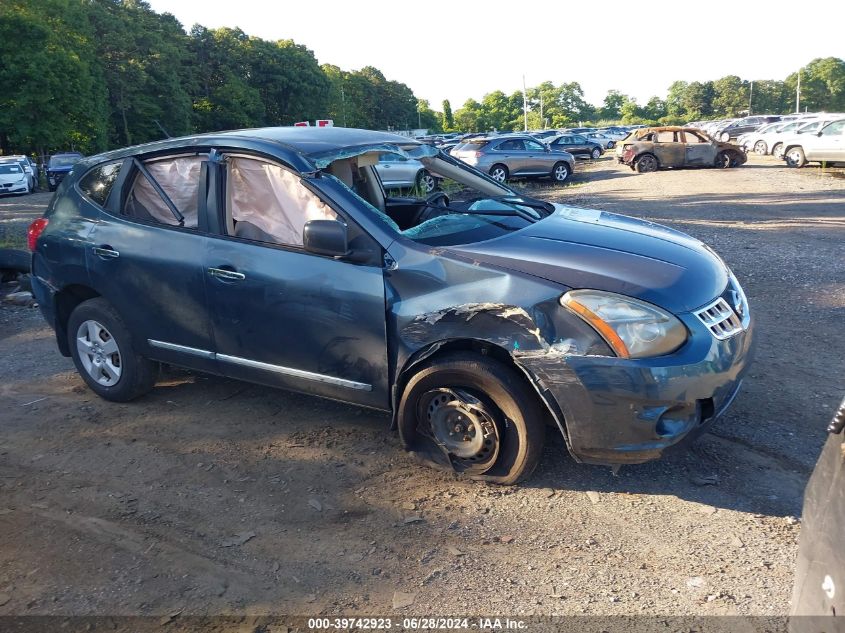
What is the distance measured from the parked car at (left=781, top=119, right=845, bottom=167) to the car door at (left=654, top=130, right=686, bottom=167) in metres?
3.64

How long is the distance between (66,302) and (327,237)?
2537 mm

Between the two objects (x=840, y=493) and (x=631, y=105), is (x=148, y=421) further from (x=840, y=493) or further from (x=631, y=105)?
(x=631, y=105)

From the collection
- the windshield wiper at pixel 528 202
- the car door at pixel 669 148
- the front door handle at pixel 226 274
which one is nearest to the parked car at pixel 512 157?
the car door at pixel 669 148

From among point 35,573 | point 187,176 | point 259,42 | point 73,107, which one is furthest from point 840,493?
point 259,42

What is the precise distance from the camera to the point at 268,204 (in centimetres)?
418

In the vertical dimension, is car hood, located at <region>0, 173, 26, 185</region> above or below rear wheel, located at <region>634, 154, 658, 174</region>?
above

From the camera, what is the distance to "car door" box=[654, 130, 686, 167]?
998 inches

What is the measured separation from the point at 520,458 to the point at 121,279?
114 inches

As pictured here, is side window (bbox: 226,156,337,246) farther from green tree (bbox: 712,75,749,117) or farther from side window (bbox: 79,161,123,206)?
green tree (bbox: 712,75,749,117)

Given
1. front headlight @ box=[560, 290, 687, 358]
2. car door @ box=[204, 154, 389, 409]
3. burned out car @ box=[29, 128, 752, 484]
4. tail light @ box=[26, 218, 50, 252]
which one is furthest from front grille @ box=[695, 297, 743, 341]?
tail light @ box=[26, 218, 50, 252]


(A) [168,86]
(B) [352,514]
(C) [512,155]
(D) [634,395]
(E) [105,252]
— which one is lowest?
(B) [352,514]

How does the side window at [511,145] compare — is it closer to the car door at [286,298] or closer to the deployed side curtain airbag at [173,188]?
the deployed side curtain airbag at [173,188]

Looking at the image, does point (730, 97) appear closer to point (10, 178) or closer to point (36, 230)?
point (10, 178)

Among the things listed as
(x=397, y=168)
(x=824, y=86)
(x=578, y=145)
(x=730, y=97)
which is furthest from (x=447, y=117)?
(x=397, y=168)
